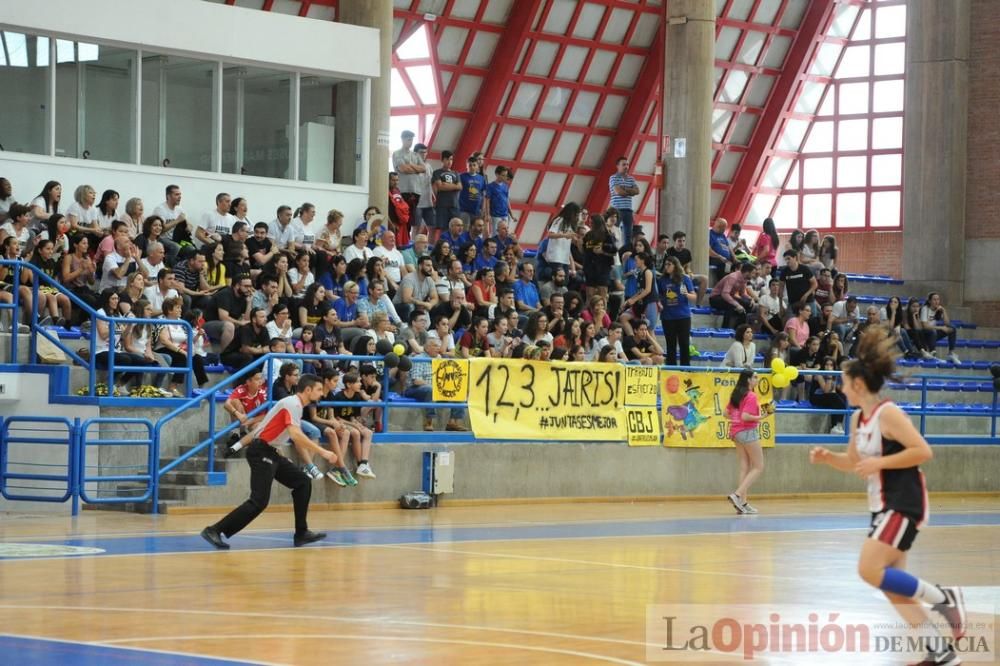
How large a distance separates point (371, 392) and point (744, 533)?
5919mm

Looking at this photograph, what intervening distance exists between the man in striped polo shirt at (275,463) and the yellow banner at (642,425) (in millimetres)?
10219

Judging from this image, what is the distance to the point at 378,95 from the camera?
100.0ft

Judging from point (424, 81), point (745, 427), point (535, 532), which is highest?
point (424, 81)

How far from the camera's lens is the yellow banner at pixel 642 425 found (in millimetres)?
26219

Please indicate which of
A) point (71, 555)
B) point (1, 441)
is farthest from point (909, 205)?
point (71, 555)

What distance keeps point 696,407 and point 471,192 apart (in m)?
6.81

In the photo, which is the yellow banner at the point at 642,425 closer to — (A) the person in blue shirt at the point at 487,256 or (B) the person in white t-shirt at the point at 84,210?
(A) the person in blue shirt at the point at 487,256

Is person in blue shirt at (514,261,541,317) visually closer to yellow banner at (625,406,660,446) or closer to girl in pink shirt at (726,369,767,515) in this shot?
yellow banner at (625,406,660,446)

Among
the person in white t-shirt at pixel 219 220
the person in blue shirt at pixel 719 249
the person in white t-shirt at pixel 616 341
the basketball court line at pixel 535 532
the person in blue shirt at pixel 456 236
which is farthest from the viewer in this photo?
the person in blue shirt at pixel 719 249

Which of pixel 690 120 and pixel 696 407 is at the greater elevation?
pixel 690 120

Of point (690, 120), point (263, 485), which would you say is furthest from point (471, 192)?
point (263, 485)

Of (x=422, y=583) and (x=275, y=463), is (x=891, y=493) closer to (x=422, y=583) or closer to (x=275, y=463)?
(x=422, y=583)

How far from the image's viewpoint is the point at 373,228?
91.2ft

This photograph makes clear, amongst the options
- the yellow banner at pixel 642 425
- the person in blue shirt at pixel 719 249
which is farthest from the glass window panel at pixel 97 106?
the person in blue shirt at pixel 719 249
